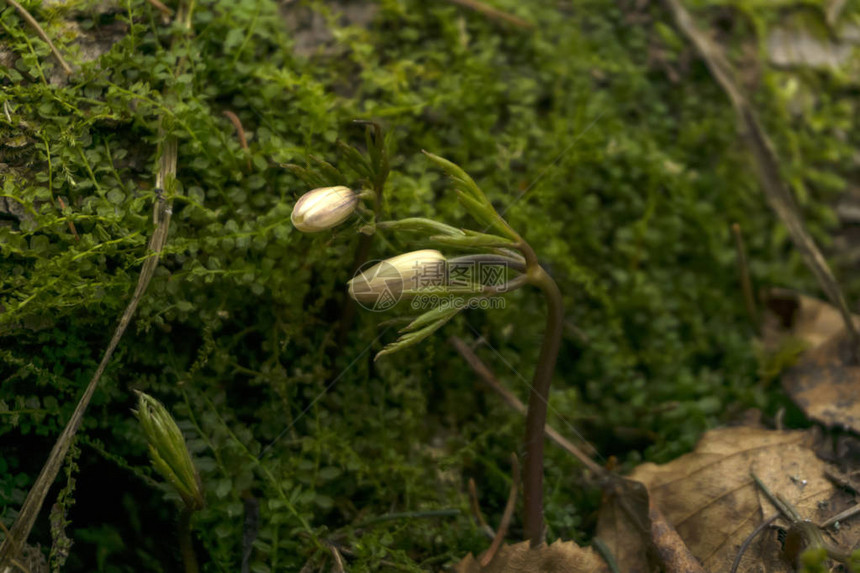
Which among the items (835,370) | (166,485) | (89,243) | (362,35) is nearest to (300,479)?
(166,485)

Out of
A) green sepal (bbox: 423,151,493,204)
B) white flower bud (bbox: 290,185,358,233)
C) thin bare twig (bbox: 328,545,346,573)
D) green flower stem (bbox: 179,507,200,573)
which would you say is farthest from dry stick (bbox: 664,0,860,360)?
green flower stem (bbox: 179,507,200,573)

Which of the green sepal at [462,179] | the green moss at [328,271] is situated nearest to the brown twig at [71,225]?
the green moss at [328,271]

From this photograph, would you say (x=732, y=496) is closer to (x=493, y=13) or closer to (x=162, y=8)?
(x=493, y=13)

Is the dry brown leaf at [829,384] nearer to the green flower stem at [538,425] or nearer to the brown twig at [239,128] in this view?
the green flower stem at [538,425]

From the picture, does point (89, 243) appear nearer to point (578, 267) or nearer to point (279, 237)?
point (279, 237)

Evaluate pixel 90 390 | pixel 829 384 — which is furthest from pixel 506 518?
pixel 829 384

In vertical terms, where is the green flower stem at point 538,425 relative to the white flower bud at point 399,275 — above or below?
below

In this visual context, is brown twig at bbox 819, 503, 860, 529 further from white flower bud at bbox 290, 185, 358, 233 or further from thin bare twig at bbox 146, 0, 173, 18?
thin bare twig at bbox 146, 0, 173, 18
